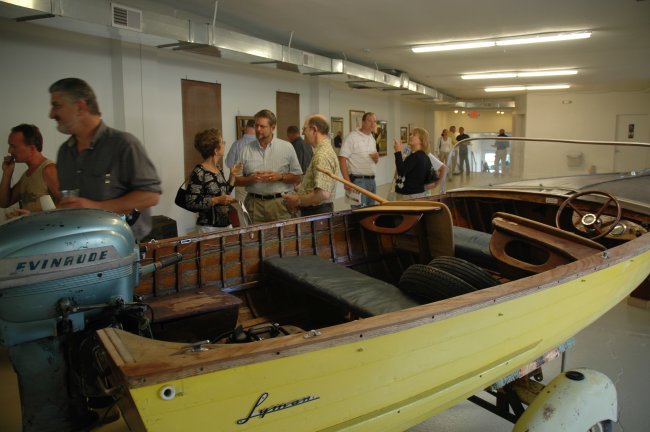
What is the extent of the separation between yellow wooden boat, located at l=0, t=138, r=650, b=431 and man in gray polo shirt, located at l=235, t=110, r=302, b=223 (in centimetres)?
98

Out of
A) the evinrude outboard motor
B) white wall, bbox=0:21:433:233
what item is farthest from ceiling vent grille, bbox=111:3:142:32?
the evinrude outboard motor

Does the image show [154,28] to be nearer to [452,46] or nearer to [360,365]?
[360,365]

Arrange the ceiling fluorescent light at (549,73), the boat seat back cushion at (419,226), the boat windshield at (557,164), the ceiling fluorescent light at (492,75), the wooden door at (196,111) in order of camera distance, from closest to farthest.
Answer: the boat seat back cushion at (419,226), the boat windshield at (557,164), the wooden door at (196,111), the ceiling fluorescent light at (549,73), the ceiling fluorescent light at (492,75)

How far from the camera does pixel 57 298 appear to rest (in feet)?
5.48

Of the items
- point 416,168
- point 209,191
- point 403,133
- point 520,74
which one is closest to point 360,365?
point 209,191

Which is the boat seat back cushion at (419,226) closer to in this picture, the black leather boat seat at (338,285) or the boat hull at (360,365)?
the black leather boat seat at (338,285)

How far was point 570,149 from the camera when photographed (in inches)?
180

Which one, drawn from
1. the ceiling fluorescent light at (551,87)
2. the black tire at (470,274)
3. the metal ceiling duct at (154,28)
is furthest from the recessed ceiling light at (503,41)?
the ceiling fluorescent light at (551,87)

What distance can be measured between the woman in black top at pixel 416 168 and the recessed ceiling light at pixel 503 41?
383 cm

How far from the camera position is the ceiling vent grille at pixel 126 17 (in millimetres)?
4965

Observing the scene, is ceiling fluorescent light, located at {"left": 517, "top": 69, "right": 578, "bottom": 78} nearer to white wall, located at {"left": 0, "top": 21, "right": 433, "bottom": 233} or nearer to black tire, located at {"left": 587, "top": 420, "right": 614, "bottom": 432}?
white wall, located at {"left": 0, "top": 21, "right": 433, "bottom": 233}

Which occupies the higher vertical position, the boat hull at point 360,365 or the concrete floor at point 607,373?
the boat hull at point 360,365

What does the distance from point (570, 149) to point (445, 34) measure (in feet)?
14.5

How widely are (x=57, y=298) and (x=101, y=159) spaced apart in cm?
97
